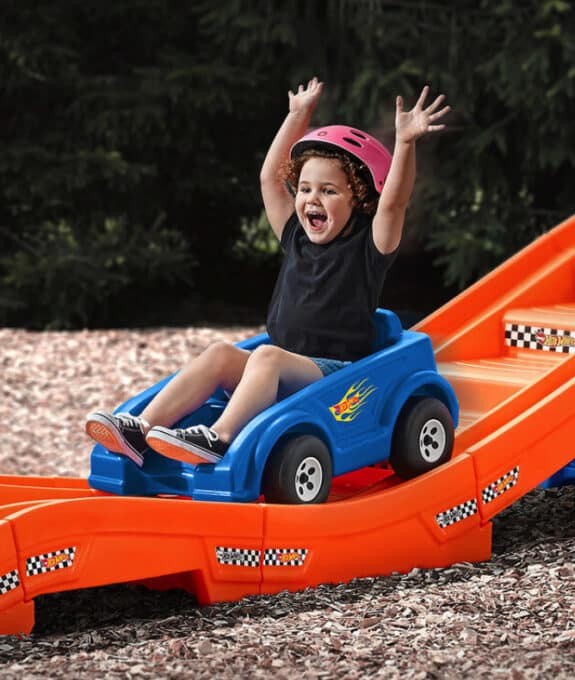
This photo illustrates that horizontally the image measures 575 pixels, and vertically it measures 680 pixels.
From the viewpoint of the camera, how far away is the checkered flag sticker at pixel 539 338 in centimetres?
550

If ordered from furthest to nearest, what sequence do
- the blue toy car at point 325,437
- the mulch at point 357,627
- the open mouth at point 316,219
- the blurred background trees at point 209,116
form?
1. the blurred background trees at point 209,116
2. the open mouth at point 316,219
3. the blue toy car at point 325,437
4. the mulch at point 357,627

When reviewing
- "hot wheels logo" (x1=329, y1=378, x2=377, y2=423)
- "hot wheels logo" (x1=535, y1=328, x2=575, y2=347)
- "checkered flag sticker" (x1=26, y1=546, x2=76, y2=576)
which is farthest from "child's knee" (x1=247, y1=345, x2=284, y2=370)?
"hot wheels logo" (x1=535, y1=328, x2=575, y2=347)

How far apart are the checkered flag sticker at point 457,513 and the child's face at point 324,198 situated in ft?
3.43

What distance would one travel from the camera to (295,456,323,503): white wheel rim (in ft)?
13.0

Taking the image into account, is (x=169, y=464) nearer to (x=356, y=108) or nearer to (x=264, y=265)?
(x=356, y=108)

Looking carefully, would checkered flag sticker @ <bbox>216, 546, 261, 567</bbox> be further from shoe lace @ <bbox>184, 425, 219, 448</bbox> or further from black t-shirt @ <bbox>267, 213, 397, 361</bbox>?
black t-shirt @ <bbox>267, 213, 397, 361</bbox>

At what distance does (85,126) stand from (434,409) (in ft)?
20.0

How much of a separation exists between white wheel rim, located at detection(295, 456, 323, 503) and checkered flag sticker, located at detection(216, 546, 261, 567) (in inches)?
9.5

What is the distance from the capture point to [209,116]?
1030cm

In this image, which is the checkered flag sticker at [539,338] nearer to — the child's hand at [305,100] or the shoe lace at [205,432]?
the child's hand at [305,100]

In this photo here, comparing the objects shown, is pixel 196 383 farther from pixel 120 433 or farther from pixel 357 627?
pixel 357 627

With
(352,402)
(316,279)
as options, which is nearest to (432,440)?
(352,402)

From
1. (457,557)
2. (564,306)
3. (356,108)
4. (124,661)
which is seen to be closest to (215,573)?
(124,661)

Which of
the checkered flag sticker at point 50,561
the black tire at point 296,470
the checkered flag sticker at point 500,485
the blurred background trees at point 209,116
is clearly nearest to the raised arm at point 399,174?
the black tire at point 296,470
